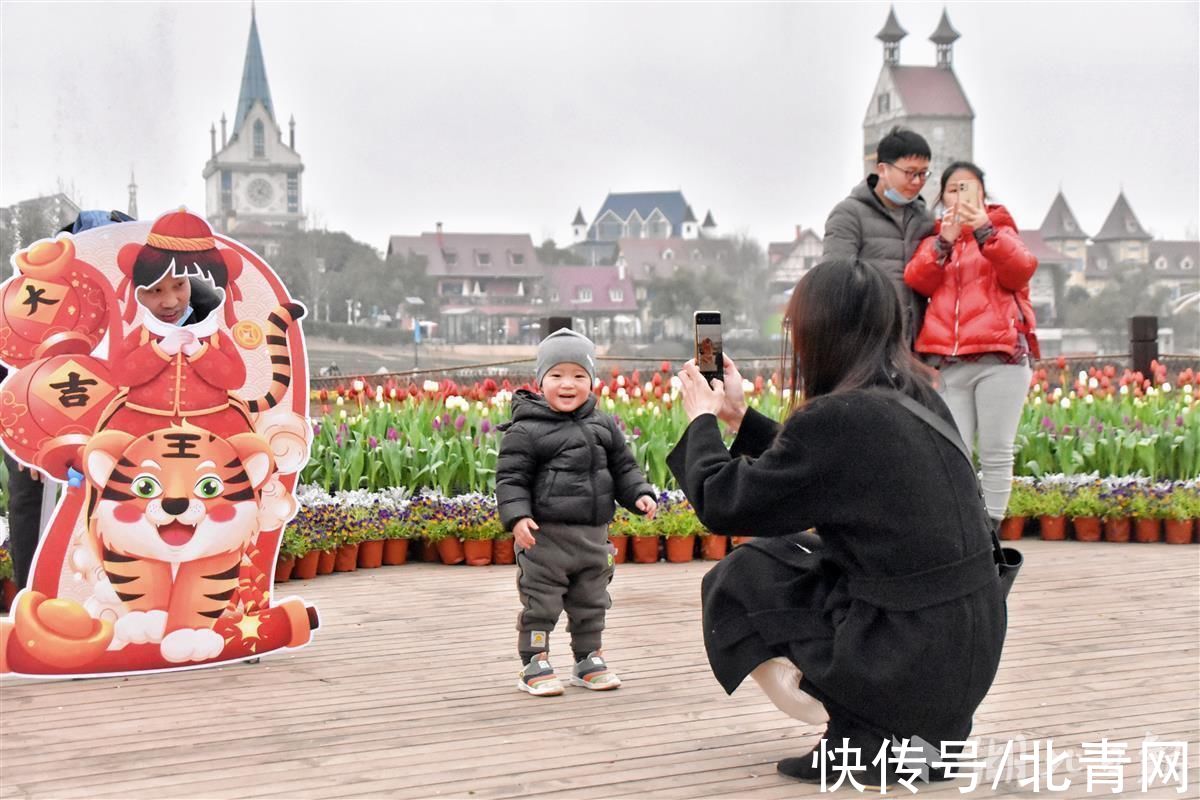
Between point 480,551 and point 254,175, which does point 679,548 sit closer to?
point 480,551

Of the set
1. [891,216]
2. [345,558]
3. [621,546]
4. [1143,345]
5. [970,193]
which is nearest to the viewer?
[970,193]

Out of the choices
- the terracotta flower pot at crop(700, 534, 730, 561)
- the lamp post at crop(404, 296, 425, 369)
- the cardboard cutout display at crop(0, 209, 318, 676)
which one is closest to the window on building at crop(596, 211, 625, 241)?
the lamp post at crop(404, 296, 425, 369)

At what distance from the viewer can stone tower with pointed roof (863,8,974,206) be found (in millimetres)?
47281

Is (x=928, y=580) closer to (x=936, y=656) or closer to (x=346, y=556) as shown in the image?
(x=936, y=656)

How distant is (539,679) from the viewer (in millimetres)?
3865

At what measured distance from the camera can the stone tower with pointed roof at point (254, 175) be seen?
34031 millimetres

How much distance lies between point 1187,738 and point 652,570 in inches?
114

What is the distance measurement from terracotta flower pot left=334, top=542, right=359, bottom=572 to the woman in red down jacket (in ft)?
8.26

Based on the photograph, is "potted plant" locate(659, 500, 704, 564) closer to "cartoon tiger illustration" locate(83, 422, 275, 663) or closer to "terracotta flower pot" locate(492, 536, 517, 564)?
"terracotta flower pot" locate(492, 536, 517, 564)

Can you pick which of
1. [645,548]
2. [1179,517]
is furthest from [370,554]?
[1179,517]

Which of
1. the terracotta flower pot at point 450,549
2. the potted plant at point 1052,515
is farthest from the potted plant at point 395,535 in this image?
the potted plant at point 1052,515

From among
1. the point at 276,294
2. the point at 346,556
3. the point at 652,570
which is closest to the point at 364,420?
the point at 346,556

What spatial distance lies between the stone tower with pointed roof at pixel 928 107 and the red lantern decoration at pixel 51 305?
42349 mm

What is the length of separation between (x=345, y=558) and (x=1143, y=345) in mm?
6543
